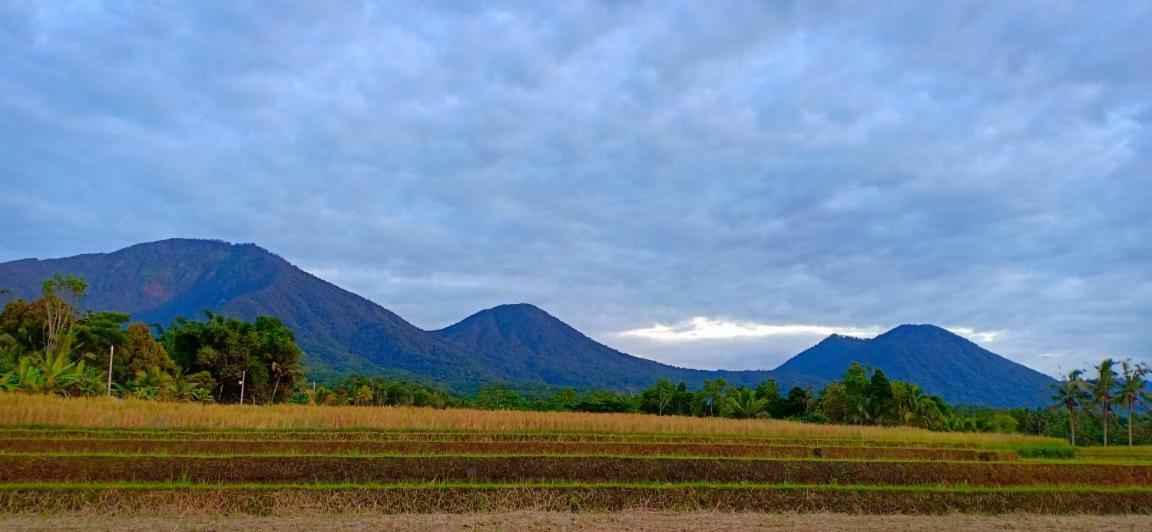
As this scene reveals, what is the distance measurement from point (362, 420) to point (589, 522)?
16030 millimetres

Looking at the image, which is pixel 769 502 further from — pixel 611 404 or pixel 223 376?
pixel 611 404

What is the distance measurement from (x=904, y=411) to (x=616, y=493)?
40.0m

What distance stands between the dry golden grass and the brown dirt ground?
1231cm

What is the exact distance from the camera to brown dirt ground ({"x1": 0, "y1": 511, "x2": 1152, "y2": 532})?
9.94 m

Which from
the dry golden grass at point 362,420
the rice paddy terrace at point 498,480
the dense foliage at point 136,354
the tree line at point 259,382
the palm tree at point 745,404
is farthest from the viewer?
the palm tree at point 745,404

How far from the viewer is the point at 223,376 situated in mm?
43656

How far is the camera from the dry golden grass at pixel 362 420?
70.1 ft

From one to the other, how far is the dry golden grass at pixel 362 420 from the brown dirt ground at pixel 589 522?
12308 mm

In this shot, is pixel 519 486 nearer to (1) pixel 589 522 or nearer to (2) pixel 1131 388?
(1) pixel 589 522

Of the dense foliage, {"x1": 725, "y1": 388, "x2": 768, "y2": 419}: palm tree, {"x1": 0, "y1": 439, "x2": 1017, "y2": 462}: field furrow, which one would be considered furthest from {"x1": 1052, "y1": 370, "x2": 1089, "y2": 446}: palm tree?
the dense foliage

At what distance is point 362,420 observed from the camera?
2481 centimetres

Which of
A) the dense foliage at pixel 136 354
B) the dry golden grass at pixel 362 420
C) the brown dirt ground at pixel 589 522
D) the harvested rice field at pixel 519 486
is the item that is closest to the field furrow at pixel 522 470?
the harvested rice field at pixel 519 486

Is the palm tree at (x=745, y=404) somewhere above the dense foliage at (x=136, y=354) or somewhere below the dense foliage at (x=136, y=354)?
below

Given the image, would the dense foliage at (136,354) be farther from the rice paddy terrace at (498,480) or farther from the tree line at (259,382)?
the rice paddy terrace at (498,480)
